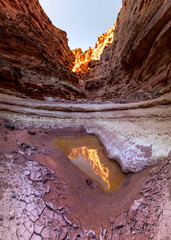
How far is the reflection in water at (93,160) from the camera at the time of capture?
189cm

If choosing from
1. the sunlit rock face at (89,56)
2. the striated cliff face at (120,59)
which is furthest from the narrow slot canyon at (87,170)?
the sunlit rock face at (89,56)

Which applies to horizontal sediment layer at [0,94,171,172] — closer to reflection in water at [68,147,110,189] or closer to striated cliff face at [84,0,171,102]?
reflection in water at [68,147,110,189]

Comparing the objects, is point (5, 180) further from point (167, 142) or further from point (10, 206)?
point (167, 142)

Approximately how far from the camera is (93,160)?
8.04ft

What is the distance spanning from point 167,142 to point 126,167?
34.1 inches

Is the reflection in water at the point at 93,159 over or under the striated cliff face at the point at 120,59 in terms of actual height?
under

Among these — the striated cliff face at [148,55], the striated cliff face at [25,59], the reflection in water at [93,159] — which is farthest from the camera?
the striated cliff face at [25,59]

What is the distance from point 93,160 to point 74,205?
1.24 m

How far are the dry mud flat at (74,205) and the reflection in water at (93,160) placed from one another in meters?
0.26

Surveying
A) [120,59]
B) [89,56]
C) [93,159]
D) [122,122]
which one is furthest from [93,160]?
[89,56]

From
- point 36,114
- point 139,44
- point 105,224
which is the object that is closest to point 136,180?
point 105,224

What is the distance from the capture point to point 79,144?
3.10 metres

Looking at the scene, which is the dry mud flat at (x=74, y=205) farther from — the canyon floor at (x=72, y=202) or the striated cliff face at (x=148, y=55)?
the striated cliff face at (x=148, y=55)

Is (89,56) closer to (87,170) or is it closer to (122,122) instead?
(122,122)
